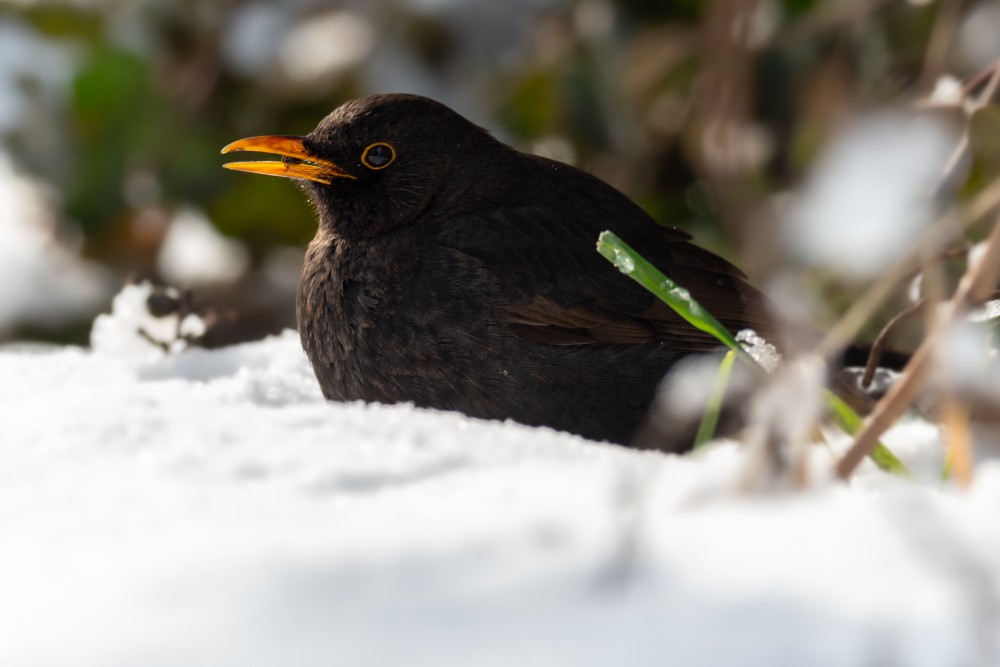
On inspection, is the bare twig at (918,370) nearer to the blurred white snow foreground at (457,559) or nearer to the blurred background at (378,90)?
the blurred white snow foreground at (457,559)

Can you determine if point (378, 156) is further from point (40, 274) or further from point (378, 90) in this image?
point (40, 274)

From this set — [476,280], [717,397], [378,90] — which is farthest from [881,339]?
[378,90]

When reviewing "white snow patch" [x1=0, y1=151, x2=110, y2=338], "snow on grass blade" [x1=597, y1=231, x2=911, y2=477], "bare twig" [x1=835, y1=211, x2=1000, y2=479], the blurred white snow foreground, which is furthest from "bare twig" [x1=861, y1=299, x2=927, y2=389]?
"white snow patch" [x1=0, y1=151, x2=110, y2=338]

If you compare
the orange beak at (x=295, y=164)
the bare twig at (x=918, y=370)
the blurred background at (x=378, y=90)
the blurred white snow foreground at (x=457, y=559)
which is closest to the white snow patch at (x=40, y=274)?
the blurred background at (x=378, y=90)

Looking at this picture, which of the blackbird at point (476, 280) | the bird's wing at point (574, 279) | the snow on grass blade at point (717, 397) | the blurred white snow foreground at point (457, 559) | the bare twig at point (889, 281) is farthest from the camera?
the bird's wing at point (574, 279)

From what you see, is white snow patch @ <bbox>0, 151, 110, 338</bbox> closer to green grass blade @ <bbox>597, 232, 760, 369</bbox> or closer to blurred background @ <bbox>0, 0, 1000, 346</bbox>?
blurred background @ <bbox>0, 0, 1000, 346</bbox>

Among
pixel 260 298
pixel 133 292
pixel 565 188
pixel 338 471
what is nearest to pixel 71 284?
pixel 260 298

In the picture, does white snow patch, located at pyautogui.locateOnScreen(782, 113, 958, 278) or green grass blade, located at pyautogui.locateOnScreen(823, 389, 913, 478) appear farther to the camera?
white snow patch, located at pyautogui.locateOnScreen(782, 113, 958, 278)
